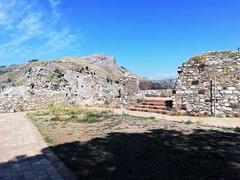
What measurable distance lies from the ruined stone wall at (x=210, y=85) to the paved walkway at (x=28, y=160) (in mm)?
Answer: 8486

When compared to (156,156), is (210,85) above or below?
above

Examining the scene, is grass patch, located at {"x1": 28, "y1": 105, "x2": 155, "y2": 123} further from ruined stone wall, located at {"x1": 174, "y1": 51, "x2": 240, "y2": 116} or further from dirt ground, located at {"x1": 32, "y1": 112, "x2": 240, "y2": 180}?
dirt ground, located at {"x1": 32, "y1": 112, "x2": 240, "y2": 180}

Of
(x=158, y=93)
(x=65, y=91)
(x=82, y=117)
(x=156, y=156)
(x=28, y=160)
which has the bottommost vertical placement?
(x=28, y=160)

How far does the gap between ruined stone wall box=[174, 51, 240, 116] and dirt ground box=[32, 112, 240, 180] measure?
4.90m

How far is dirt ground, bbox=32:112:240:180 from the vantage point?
261 inches

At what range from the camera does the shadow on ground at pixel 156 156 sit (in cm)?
656

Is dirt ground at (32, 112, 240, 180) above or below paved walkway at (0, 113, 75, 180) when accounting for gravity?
above

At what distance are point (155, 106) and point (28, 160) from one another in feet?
41.2

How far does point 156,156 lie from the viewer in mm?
7898

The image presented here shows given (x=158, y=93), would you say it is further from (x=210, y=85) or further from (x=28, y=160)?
(x=28, y=160)

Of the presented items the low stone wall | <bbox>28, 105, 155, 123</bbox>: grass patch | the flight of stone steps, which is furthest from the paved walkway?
the low stone wall

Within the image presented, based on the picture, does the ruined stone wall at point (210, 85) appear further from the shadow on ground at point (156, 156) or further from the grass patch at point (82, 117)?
the shadow on ground at point (156, 156)

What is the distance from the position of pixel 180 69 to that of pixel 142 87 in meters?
12.7

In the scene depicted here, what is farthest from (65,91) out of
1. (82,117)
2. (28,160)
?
(28,160)
